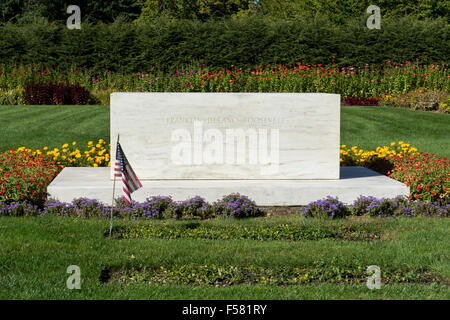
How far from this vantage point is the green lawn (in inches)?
444

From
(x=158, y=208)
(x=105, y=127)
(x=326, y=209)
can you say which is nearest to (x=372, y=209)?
(x=326, y=209)

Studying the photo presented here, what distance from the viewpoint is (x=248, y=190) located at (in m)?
7.26

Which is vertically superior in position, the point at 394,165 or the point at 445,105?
the point at 445,105

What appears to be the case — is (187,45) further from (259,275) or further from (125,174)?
(259,275)

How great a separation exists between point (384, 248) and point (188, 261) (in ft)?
6.53

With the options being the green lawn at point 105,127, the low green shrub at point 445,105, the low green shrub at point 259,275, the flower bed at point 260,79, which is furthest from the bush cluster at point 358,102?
the low green shrub at point 259,275

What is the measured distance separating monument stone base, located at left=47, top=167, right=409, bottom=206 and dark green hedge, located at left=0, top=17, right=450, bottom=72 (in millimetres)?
11770

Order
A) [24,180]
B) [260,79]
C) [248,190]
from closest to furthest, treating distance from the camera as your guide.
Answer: [24,180], [248,190], [260,79]

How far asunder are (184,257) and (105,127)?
7.48m

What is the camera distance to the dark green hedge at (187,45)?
18781mm

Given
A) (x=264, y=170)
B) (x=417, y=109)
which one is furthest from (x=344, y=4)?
(x=264, y=170)

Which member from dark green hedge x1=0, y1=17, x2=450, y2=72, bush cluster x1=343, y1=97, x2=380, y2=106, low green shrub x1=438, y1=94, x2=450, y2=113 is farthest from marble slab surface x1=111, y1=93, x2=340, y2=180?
dark green hedge x1=0, y1=17, x2=450, y2=72

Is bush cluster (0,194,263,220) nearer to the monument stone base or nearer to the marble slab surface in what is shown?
the monument stone base

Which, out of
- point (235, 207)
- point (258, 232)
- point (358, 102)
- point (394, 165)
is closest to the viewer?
point (258, 232)
